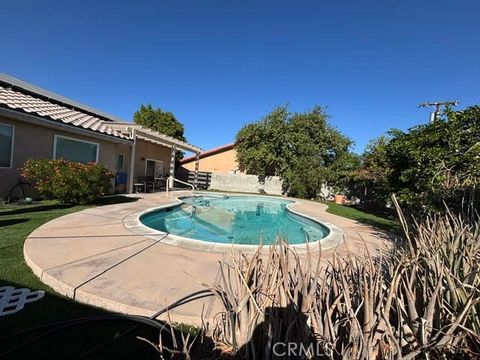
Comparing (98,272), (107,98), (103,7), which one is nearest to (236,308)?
(98,272)

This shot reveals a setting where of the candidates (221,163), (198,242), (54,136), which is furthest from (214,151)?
(198,242)

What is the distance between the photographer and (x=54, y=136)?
11.6 meters

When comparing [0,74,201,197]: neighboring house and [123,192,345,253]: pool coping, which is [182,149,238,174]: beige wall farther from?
[123,192,345,253]: pool coping

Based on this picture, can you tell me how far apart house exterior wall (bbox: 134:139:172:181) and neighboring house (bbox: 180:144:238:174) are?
18.5ft

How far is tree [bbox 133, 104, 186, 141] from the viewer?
3362 centimetres

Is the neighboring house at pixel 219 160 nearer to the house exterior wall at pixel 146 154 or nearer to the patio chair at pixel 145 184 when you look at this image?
the house exterior wall at pixel 146 154

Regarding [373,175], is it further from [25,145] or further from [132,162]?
[25,145]

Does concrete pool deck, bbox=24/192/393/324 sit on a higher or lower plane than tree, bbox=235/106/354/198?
lower

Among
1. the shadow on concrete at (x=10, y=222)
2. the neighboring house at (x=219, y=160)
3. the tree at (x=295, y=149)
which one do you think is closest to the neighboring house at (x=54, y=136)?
the shadow on concrete at (x=10, y=222)

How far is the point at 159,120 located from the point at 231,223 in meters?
25.0

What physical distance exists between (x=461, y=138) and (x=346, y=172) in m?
16.3

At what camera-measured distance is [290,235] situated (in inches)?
411

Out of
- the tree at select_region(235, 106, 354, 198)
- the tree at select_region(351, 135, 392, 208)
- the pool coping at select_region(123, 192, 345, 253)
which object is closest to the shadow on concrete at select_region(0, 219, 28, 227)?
the pool coping at select_region(123, 192, 345, 253)

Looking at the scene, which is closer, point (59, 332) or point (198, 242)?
point (59, 332)
